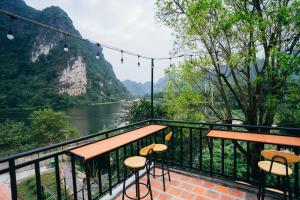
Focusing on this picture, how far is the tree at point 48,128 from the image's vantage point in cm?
2630

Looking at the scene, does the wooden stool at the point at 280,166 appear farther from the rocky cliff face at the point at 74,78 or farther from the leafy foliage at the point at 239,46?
the rocky cliff face at the point at 74,78

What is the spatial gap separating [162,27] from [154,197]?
6.35m

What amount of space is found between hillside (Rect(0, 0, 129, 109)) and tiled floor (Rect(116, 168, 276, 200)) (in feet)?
234

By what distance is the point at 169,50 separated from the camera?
7258 millimetres

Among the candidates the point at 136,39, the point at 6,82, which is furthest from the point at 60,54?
the point at 136,39

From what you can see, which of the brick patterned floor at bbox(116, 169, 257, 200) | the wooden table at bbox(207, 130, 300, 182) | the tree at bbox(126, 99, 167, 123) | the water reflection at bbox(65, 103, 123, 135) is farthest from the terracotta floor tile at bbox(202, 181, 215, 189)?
the water reflection at bbox(65, 103, 123, 135)

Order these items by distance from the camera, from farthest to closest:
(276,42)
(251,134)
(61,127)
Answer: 1. (61,127)
2. (276,42)
3. (251,134)

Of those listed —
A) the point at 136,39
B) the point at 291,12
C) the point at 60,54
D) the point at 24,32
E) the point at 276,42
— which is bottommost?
the point at 276,42

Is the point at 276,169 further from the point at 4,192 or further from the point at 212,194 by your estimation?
the point at 4,192

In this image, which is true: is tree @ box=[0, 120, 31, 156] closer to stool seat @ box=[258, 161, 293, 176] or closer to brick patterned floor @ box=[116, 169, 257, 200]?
brick patterned floor @ box=[116, 169, 257, 200]

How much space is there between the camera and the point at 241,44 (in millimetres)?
5555

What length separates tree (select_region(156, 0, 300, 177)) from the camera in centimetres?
445

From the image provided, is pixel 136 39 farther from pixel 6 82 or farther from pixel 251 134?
pixel 6 82

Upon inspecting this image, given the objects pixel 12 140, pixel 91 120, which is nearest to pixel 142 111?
pixel 12 140
